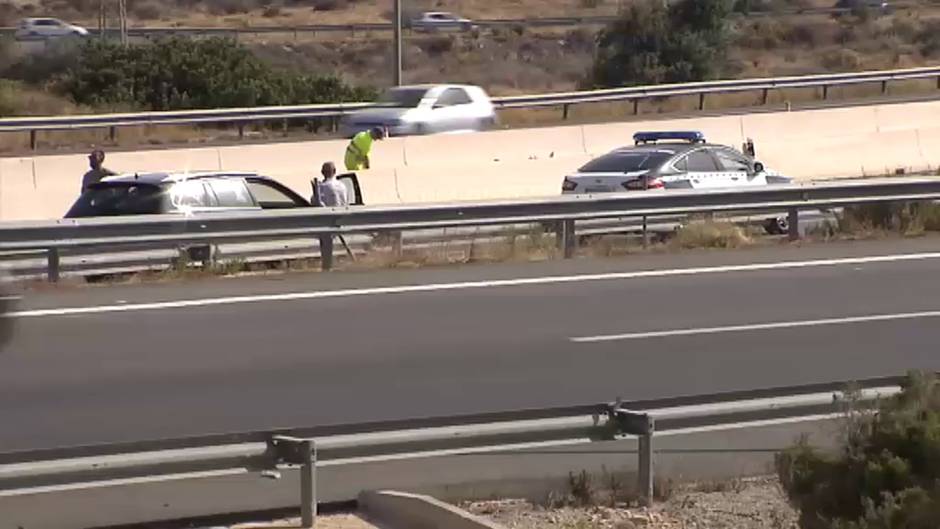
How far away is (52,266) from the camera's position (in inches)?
723

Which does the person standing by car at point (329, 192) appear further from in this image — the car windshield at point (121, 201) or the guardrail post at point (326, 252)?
the car windshield at point (121, 201)

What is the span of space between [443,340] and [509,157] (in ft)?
63.6

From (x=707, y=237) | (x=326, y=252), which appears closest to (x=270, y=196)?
(x=326, y=252)

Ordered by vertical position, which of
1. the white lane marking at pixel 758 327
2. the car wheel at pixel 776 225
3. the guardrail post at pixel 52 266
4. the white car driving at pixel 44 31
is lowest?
the car wheel at pixel 776 225

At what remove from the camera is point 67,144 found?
39.5 meters

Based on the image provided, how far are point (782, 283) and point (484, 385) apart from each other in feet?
21.2

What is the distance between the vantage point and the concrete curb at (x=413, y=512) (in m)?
8.12

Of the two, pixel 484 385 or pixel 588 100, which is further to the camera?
pixel 588 100

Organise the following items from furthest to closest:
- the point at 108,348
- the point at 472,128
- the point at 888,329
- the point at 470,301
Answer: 1. the point at 472,128
2. the point at 470,301
3. the point at 888,329
4. the point at 108,348

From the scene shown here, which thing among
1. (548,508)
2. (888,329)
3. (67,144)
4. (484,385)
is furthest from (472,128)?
(548,508)

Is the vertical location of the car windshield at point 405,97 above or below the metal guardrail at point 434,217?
above

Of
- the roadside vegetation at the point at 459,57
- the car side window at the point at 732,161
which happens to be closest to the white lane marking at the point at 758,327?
the car side window at the point at 732,161

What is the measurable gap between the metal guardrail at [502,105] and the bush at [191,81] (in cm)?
566

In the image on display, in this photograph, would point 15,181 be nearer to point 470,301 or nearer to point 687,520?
point 470,301
